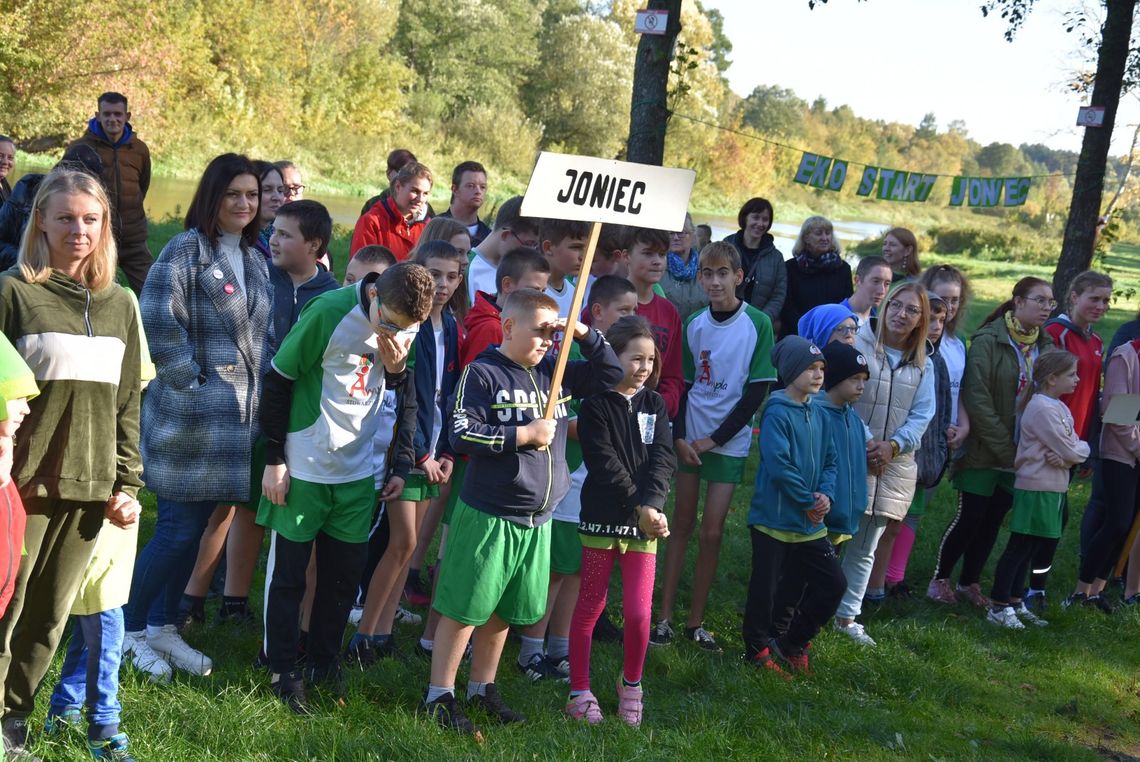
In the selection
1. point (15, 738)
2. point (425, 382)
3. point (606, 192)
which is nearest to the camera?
point (15, 738)

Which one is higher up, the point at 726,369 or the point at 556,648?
the point at 726,369

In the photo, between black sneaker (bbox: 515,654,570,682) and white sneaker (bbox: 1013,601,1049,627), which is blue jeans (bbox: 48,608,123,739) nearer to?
black sneaker (bbox: 515,654,570,682)

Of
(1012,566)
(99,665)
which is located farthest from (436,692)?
(1012,566)

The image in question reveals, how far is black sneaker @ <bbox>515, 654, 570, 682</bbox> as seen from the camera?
17.3 feet

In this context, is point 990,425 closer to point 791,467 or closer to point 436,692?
point 791,467

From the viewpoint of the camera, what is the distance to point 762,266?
330 inches

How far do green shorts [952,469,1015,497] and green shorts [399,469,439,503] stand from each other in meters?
3.87

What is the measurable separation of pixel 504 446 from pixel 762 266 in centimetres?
448

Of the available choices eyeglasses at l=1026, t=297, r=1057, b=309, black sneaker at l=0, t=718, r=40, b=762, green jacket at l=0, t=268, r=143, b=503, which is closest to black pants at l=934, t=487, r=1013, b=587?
eyeglasses at l=1026, t=297, r=1057, b=309

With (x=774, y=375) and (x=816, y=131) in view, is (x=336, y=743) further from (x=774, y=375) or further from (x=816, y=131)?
(x=816, y=131)

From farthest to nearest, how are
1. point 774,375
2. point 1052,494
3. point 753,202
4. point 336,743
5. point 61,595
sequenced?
1. point 753,202
2. point 1052,494
3. point 774,375
4. point 336,743
5. point 61,595

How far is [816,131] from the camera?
308ft

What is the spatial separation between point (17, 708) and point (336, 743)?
1077 mm

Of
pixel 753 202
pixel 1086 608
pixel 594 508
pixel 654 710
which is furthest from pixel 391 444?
pixel 1086 608
